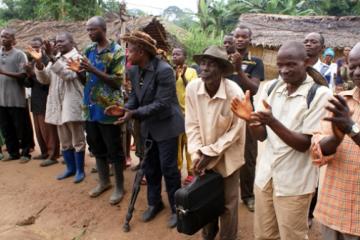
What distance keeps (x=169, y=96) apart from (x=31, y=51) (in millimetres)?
2191

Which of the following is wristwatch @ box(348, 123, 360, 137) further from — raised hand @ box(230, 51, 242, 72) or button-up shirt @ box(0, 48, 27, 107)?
button-up shirt @ box(0, 48, 27, 107)

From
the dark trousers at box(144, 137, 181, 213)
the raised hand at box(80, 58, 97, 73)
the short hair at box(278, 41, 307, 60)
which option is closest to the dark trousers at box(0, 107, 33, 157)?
the raised hand at box(80, 58, 97, 73)

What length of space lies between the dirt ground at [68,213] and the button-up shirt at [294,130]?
1.43 meters

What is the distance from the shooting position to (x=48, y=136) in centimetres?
569

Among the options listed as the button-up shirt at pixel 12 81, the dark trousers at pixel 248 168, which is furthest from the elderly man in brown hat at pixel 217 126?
the button-up shirt at pixel 12 81

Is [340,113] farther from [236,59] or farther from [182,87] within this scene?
[182,87]

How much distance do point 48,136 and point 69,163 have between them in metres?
0.88

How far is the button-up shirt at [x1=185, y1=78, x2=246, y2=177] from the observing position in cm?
299

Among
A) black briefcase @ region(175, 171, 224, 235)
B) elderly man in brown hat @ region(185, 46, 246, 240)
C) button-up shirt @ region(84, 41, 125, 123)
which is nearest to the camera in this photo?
black briefcase @ region(175, 171, 224, 235)

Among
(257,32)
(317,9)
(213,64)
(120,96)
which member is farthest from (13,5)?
(213,64)

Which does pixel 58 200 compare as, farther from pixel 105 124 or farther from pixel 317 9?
pixel 317 9

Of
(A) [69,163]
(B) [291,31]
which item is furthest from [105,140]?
(B) [291,31]

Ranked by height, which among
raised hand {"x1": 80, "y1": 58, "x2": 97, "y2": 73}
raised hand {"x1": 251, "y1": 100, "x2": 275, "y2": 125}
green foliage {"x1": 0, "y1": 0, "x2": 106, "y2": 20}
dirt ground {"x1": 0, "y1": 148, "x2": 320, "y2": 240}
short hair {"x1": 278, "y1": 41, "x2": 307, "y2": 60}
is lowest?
dirt ground {"x1": 0, "y1": 148, "x2": 320, "y2": 240}

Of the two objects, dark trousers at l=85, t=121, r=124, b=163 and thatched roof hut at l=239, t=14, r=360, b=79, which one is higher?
→ thatched roof hut at l=239, t=14, r=360, b=79
